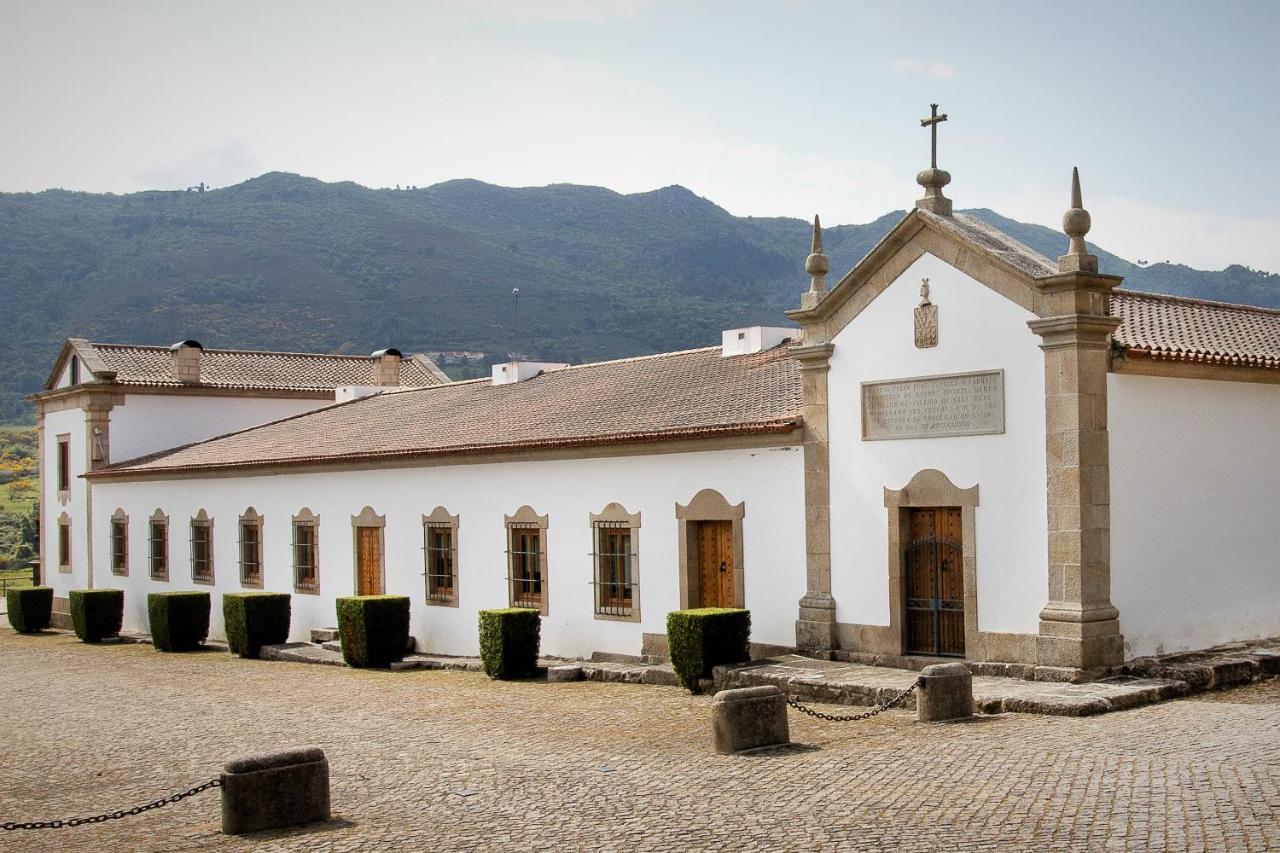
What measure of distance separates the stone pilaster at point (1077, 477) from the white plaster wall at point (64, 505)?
80.8 ft

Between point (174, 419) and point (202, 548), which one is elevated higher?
point (174, 419)

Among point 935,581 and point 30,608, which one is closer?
point 935,581

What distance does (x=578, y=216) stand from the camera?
127 meters

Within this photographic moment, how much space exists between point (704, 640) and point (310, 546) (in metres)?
11.3

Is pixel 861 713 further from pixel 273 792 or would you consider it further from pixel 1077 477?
pixel 273 792

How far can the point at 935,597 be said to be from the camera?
47.4 ft

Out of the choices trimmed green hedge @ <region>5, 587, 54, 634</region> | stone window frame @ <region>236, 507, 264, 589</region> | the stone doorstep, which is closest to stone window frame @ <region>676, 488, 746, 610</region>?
the stone doorstep

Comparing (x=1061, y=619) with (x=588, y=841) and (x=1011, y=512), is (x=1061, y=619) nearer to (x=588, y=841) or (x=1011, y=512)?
(x=1011, y=512)

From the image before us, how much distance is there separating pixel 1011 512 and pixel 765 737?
4261 mm

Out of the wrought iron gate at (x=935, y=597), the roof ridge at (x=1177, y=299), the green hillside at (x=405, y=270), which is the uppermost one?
the green hillside at (x=405, y=270)

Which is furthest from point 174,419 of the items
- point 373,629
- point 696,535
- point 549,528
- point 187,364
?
point 696,535

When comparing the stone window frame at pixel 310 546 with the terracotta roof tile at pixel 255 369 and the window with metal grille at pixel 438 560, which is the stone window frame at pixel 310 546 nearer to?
the window with metal grille at pixel 438 560

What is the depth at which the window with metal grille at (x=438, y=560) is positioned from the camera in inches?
819

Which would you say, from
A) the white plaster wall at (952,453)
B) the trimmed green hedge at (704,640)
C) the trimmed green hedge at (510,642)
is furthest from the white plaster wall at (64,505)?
the white plaster wall at (952,453)
